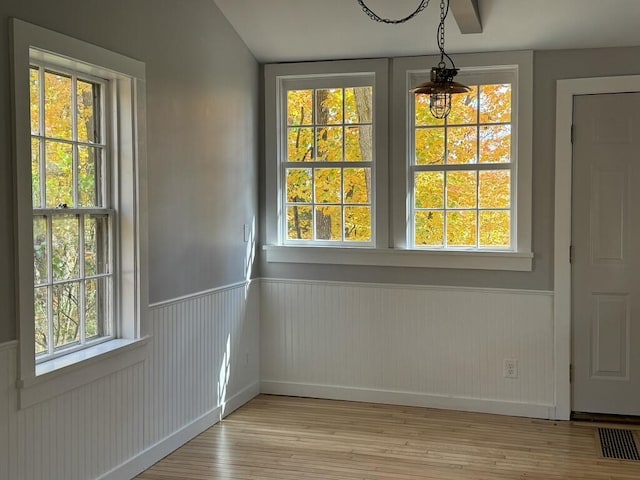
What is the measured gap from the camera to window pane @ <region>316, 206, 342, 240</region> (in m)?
5.02

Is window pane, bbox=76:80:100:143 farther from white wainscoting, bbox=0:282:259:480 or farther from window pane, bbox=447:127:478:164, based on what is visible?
window pane, bbox=447:127:478:164

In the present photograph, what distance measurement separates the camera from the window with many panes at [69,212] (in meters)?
3.01

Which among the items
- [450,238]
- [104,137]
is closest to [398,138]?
[450,238]

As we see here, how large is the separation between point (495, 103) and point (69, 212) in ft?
9.53

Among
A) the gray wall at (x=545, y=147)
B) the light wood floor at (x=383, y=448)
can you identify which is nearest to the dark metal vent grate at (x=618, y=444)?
the light wood floor at (x=383, y=448)

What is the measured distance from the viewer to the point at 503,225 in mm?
4664

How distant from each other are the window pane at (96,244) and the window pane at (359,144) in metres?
2.04

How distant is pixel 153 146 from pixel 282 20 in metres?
1.43

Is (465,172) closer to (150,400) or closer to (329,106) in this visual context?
(329,106)

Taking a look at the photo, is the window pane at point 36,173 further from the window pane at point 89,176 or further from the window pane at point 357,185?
the window pane at point 357,185

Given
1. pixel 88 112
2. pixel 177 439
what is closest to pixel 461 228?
pixel 177 439

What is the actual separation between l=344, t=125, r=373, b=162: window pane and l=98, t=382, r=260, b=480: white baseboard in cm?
185

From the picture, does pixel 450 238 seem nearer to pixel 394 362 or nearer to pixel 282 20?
pixel 394 362

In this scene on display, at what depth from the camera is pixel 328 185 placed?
5.03 meters
